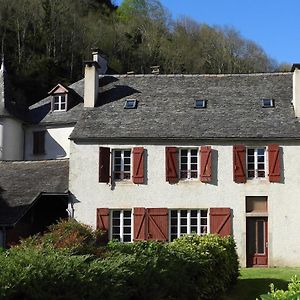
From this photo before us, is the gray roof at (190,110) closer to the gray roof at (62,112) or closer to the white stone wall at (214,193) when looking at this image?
the white stone wall at (214,193)

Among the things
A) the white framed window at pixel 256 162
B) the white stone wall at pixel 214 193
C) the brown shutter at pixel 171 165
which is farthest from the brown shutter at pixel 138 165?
the white framed window at pixel 256 162

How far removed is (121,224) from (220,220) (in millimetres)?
3827

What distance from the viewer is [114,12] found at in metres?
78.8

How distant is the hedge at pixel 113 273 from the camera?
304 inches

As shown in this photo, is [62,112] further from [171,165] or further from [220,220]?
[220,220]

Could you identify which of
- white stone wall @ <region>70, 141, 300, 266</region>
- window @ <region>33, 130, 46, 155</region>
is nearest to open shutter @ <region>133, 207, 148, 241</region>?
white stone wall @ <region>70, 141, 300, 266</region>

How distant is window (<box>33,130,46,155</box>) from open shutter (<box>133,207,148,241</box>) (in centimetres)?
1250

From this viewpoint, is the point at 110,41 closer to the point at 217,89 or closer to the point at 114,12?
the point at 114,12

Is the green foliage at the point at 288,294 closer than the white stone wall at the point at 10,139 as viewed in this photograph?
Yes

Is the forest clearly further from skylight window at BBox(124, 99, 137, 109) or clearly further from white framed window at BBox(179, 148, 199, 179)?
white framed window at BBox(179, 148, 199, 179)

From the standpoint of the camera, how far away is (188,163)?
24.5 meters

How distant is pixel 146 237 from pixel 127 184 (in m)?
2.18

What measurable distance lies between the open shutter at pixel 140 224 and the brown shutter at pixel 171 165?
1.61 meters

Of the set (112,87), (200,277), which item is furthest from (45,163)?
(200,277)
